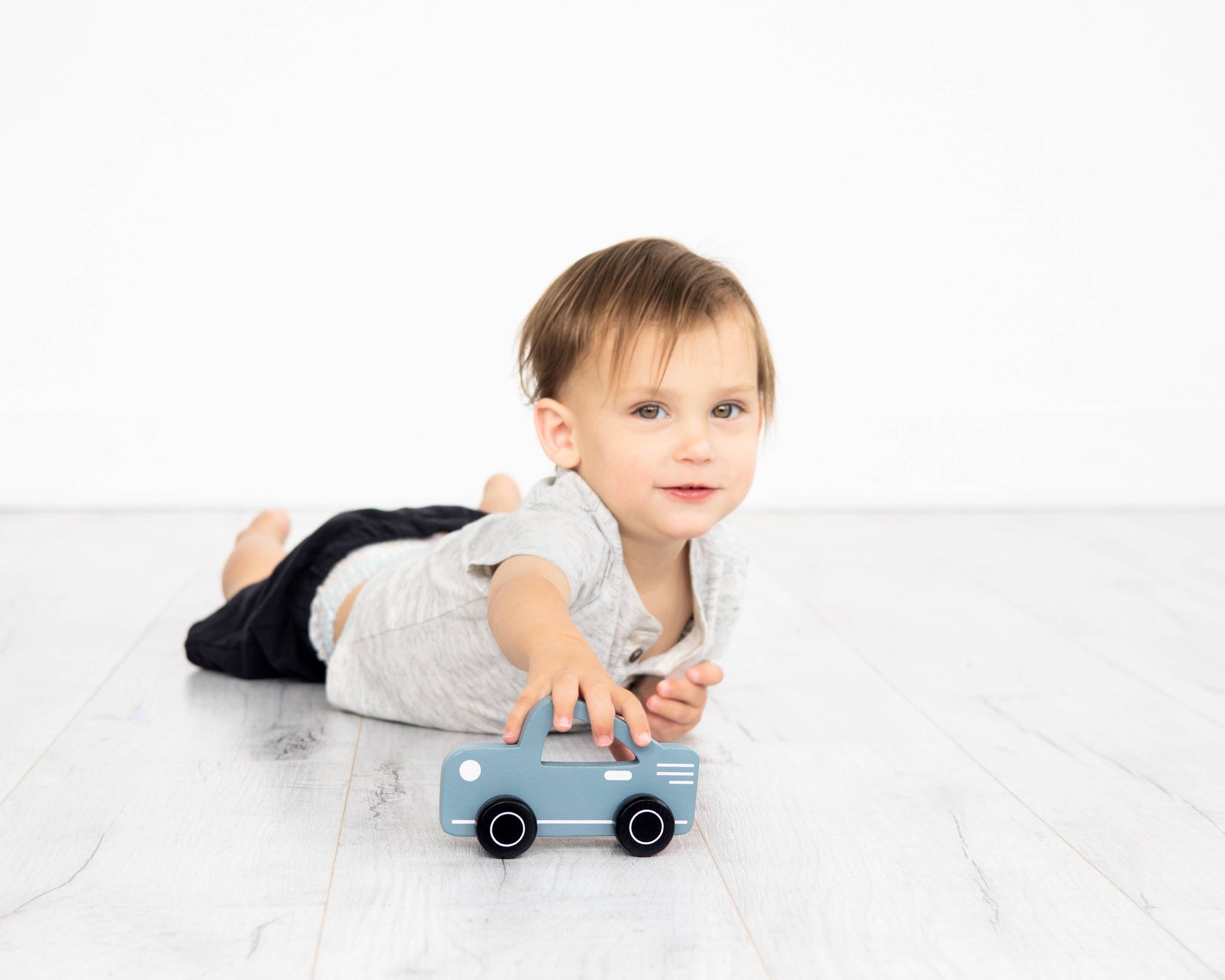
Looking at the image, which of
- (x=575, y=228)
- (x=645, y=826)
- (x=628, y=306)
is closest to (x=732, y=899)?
(x=645, y=826)

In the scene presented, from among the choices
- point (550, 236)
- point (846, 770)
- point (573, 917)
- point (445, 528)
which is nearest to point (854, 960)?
point (573, 917)

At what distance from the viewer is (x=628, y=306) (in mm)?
964

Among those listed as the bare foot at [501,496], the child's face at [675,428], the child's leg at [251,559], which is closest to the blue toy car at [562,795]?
the child's face at [675,428]

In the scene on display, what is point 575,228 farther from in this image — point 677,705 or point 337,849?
point 337,849

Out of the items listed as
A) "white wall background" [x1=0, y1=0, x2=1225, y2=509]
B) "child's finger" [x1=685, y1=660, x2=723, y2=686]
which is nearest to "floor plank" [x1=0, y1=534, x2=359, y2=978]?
"child's finger" [x1=685, y1=660, x2=723, y2=686]

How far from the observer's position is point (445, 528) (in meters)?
1.42

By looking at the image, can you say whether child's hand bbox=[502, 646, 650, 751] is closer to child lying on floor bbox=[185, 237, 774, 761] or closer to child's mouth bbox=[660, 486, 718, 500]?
child lying on floor bbox=[185, 237, 774, 761]

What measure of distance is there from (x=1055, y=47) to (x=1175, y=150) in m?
0.34

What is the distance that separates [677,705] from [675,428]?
21cm

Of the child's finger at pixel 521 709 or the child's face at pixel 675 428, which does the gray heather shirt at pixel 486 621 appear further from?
the child's finger at pixel 521 709

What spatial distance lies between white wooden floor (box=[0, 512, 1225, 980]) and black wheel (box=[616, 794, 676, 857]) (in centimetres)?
1

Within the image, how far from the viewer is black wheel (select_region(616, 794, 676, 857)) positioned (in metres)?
0.82

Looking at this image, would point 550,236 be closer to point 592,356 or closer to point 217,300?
point 217,300

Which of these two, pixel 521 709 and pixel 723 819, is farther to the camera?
pixel 723 819
